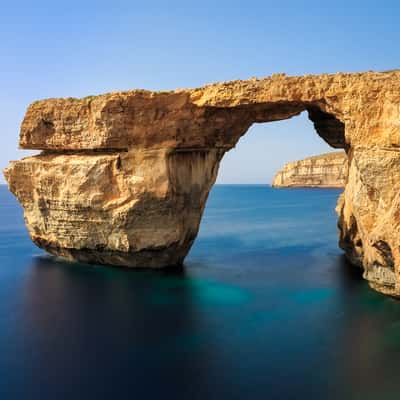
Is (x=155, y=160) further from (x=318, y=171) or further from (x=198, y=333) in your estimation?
(x=318, y=171)

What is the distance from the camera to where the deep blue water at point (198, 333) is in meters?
9.87

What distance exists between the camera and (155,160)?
60.2ft

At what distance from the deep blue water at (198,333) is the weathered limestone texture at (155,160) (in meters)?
1.43

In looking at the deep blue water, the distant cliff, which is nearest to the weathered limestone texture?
the deep blue water

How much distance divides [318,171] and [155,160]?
98385 millimetres

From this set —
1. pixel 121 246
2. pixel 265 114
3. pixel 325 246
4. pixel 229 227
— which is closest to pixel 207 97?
pixel 265 114

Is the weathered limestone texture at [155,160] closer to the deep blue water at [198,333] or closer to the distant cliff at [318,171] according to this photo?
the deep blue water at [198,333]

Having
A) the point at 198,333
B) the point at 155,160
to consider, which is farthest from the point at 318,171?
the point at 198,333

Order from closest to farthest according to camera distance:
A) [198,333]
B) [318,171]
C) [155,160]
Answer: [198,333], [155,160], [318,171]

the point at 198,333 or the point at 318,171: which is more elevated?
the point at 318,171

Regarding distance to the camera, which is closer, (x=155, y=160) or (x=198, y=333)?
(x=198, y=333)

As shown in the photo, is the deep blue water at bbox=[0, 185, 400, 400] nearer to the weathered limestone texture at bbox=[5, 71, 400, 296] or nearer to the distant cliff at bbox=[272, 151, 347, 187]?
the weathered limestone texture at bbox=[5, 71, 400, 296]

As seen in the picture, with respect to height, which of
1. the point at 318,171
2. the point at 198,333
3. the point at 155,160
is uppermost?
the point at 155,160

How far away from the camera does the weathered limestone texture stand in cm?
1505
